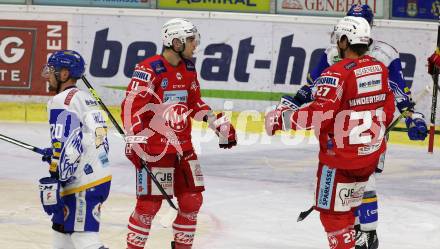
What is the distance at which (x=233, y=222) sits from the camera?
9.39 metres

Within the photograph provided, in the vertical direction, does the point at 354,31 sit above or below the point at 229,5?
above

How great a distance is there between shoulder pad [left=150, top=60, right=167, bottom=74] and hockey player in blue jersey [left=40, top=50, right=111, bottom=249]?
114 centimetres

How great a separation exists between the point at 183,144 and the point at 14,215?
229 centimetres

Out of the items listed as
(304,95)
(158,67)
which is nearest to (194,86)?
(158,67)

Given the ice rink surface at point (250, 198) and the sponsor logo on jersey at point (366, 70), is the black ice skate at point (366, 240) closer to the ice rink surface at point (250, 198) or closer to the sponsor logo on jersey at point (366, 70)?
the ice rink surface at point (250, 198)

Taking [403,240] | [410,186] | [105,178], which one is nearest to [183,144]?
[105,178]

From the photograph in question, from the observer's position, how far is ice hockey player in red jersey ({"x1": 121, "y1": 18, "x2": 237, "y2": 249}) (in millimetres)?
7714

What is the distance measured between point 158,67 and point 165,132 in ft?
1.56

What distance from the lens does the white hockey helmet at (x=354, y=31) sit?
7240mm

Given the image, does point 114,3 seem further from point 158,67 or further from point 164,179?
point 164,179

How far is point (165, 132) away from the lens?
7867 mm

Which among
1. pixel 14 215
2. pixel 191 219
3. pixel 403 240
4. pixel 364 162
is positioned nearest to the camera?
pixel 364 162

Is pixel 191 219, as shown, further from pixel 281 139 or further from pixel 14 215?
pixel 281 139

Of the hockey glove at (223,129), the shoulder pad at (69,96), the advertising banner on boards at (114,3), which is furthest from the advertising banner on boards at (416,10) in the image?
the shoulder pad at (69,96)
